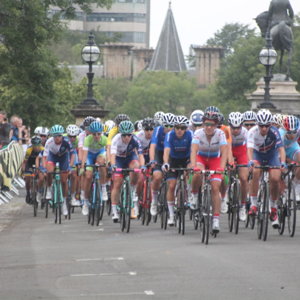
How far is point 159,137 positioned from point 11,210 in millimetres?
7194

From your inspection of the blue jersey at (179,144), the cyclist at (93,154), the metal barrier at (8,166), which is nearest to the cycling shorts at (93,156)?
the cyclist at (93,154)

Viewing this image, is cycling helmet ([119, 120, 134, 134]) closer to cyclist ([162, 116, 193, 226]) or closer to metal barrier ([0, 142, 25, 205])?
cyclist ([162, 116, 193, 226])

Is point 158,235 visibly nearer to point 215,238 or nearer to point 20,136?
point 215,238

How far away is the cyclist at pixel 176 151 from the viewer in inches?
782

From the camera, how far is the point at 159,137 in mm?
21438

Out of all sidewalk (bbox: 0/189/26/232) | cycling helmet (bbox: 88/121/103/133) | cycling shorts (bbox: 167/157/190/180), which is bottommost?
sidewalk (bbox: 0/189/26/232)

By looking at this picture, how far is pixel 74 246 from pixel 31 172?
33.0ft

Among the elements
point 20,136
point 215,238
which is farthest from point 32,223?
point 20,136

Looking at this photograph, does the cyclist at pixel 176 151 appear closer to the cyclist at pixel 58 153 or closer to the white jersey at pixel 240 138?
the white jersey at pixel 240 138

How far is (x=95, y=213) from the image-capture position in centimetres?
2239

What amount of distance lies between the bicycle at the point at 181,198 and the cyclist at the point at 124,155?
1040mm

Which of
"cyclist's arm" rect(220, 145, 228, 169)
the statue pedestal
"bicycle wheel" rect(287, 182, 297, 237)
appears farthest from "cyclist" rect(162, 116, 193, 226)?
the statue pedestal

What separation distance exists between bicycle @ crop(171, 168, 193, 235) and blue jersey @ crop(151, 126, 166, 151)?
126 cm

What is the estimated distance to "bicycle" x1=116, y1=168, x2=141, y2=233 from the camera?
2000 cm
